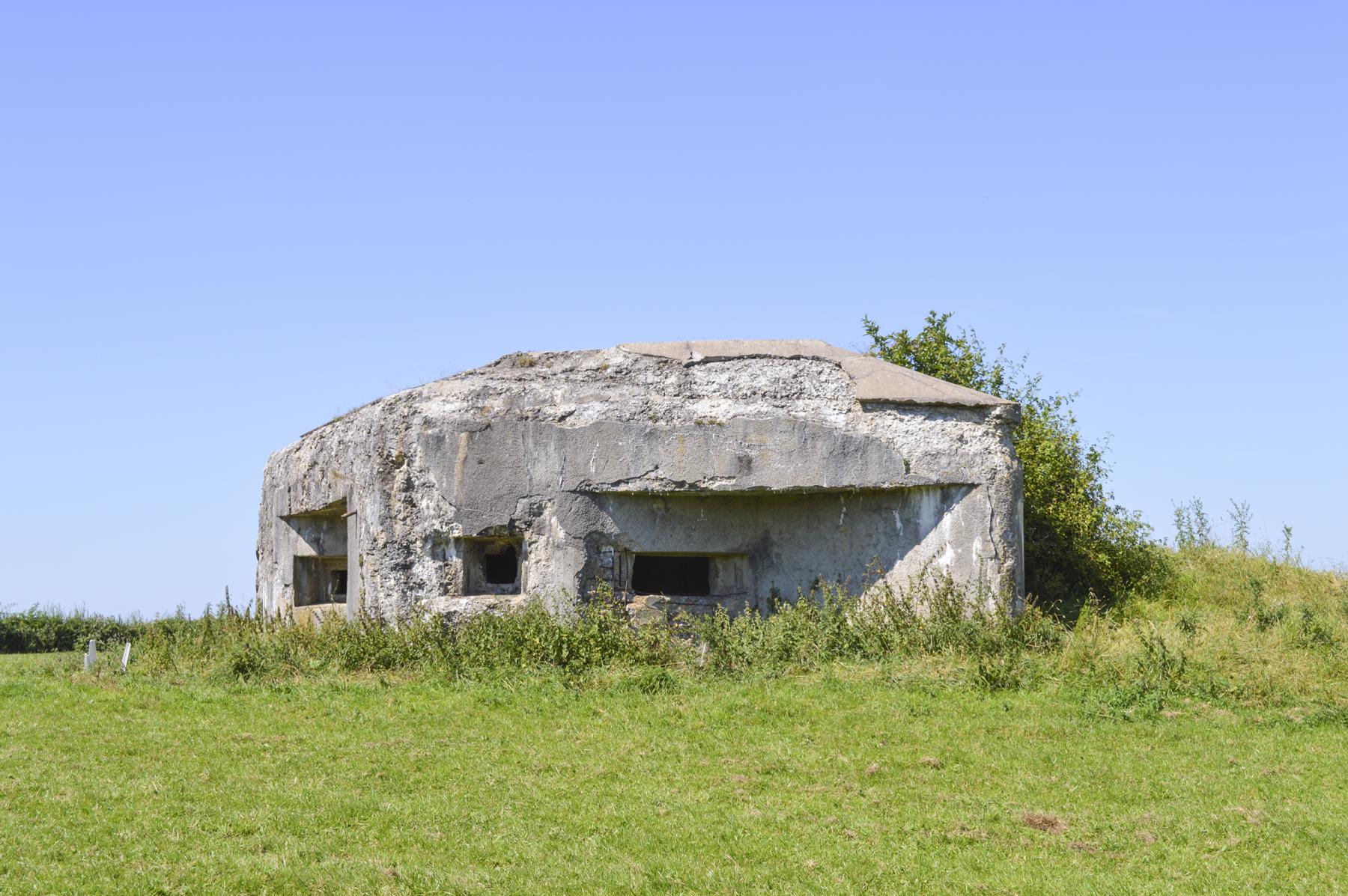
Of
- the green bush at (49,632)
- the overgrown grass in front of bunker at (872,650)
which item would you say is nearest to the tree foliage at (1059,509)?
the overgrown grass in front of bunker at (872,650)

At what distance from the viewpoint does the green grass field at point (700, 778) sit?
21.2 ft

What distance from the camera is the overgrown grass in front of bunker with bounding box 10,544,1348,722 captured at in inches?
415

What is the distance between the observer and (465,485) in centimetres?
1281

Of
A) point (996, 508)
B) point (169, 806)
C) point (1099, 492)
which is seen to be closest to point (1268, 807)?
point (996, 508)

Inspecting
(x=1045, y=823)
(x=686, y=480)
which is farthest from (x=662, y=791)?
(x=686, y=480)

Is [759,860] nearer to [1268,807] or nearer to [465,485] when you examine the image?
[1268,807]

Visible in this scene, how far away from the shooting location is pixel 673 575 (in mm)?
15125

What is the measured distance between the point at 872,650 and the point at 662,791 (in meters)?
4.25

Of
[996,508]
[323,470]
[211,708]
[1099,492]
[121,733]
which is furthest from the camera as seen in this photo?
[1099,492]

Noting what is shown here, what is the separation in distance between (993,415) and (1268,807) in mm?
5733

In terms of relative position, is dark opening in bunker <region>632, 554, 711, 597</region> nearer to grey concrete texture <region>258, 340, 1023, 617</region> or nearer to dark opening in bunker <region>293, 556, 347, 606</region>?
grey concrete texture <region>258, 340, 1023, 617</region>

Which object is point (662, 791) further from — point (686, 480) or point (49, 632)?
point (49, 632)

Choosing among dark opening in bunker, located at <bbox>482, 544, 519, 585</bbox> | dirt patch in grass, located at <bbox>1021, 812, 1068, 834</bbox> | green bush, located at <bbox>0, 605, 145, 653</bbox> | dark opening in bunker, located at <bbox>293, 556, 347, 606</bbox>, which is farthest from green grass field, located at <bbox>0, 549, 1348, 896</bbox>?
green bush, located at <bbox>0, 605, 145, 653</bbox>

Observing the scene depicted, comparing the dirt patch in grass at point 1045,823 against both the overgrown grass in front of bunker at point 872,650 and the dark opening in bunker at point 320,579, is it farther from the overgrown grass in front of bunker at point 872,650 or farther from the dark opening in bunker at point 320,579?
the dark opening in bunker at point 320,579
